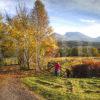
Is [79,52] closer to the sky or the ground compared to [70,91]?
closer to the sky

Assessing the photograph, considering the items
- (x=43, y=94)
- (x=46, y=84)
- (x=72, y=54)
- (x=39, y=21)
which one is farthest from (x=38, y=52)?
(x=72, y=54)

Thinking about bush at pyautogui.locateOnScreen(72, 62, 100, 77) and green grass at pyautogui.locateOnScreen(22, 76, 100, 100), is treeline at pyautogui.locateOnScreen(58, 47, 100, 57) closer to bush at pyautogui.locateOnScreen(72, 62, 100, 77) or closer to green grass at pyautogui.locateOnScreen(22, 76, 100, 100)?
bush at pyautogui.locateOnScreen(72, 62, 100, 77)

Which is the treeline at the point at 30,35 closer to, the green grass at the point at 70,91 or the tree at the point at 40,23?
the tree at the point at 40,23

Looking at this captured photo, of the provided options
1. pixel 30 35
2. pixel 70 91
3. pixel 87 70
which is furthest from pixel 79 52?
pixel 70 91

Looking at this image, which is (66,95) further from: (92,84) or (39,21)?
(39,21)

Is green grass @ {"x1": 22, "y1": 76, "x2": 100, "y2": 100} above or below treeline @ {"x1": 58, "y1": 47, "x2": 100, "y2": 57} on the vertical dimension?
below

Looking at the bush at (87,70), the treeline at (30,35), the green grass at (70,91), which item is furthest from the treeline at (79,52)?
the green grass at (70,91)

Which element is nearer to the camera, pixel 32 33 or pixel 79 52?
pixel 32 33

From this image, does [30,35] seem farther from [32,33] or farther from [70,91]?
[70,91]

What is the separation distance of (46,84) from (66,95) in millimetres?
6774

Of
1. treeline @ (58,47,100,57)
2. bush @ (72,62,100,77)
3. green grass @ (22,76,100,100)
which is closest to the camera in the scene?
green grass @ (22,76,100,100)

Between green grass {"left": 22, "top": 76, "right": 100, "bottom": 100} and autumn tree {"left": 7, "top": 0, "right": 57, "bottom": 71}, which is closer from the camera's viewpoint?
green grass {"left": 22, "top": 76, "right": 100, "bottom": 100}

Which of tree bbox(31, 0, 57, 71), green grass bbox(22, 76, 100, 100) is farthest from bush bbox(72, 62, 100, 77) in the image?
tree bbox(31, 0, 57, 71)

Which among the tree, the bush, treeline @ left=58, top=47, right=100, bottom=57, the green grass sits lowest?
the green grass
